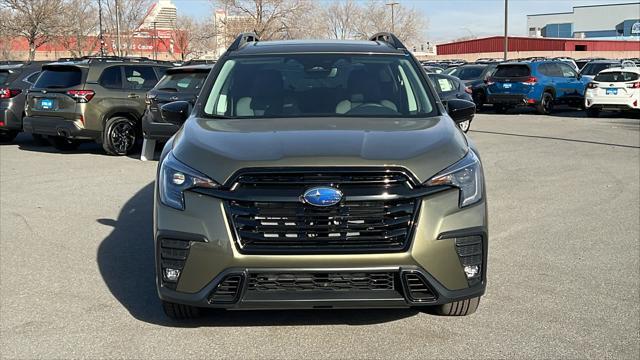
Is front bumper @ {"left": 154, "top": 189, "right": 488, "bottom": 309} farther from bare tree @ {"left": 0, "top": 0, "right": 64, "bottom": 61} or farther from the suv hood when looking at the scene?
bare tree @ {"left": 0, "top": 0, "right": 64, "bottom": 61}

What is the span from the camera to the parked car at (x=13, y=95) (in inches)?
565

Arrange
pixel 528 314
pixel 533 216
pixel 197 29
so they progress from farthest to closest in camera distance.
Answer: pixel 197 29 → pixel 533 216 → pixel 528 314

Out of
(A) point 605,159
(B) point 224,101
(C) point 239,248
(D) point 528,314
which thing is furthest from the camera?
(A) point 605,159

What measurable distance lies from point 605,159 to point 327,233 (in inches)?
381

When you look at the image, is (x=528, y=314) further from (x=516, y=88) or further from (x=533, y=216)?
(x=516, y=88)

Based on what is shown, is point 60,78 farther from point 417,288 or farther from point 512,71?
point 512,71

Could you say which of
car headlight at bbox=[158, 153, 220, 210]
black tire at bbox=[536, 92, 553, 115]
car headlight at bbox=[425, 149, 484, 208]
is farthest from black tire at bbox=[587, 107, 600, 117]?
car headlight at bbox=[158, 153, 220, 210]

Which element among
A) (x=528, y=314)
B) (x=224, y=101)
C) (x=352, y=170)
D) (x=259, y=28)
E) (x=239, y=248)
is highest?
(x=259, y=28)

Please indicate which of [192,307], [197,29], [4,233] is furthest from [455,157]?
[197,29]

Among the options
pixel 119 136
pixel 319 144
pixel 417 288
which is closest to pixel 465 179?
pixel 417 288

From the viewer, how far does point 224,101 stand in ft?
16.5

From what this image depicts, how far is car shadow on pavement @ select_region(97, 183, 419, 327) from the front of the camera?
4.43 m

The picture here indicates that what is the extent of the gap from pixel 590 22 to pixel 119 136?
11811cm

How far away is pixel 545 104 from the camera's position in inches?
891
